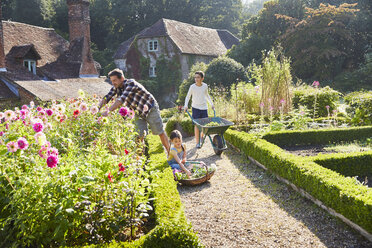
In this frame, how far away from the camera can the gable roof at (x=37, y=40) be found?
22.0 m

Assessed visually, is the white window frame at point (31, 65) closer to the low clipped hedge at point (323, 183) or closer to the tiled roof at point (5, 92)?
the tiled roof at point (5, 92)

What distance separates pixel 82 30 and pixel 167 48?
8106mm

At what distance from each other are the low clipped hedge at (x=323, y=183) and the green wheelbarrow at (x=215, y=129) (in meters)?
0.84

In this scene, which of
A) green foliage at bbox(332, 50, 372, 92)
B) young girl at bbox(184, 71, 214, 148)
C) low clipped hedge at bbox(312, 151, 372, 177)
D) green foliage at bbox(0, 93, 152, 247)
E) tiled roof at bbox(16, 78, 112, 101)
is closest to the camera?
green foliage at bbox(0, 93, 152, 247)

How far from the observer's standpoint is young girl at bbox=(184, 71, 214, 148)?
27.1 ft

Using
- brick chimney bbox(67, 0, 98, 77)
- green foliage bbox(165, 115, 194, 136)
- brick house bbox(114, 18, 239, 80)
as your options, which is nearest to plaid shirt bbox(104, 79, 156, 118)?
green foliage bbox(165, 115, 194, 136)

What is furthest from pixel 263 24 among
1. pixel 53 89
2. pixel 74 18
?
pixel 53 89

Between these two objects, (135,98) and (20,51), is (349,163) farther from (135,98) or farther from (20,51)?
(20,51)

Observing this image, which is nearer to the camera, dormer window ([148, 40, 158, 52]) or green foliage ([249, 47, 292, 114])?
green foliage ([249, 47, 292, 114])

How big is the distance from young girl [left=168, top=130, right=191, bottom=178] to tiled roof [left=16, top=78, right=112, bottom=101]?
12.7 metres

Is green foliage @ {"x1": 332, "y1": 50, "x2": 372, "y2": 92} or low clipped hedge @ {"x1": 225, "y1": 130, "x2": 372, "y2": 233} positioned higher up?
green foliage @ {"x1": 332, "y1": 50, "x2": 372, "y2": 92}

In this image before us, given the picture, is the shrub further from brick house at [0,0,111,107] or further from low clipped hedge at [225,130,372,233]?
low clipped hedge at [225,130,372,233]

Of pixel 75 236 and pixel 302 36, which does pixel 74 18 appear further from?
pixel 75 236

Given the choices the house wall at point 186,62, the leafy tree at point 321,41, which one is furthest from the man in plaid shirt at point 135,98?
the house wall at point 186,62
